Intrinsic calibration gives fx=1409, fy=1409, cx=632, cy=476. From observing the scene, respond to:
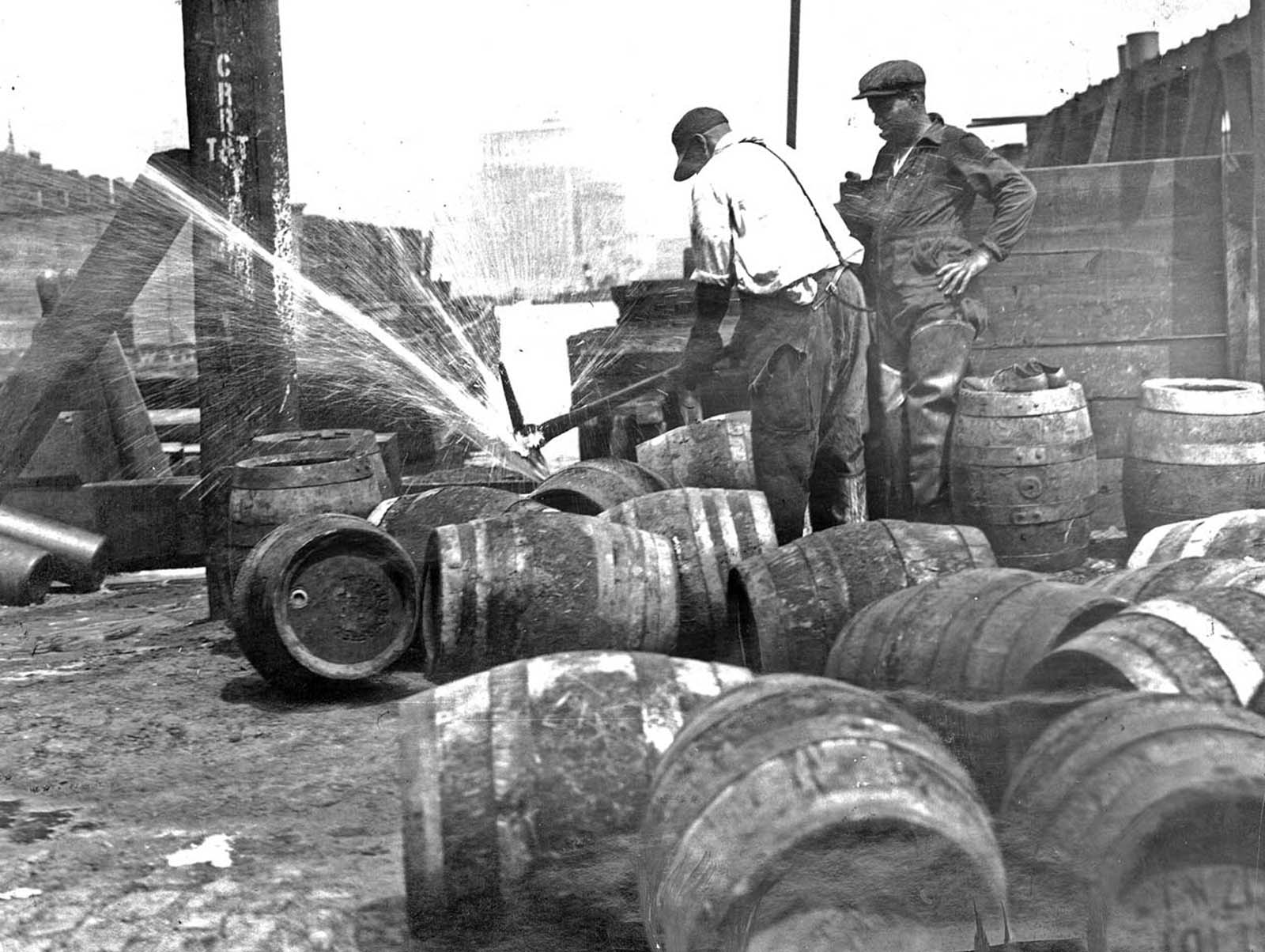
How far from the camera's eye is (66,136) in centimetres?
795

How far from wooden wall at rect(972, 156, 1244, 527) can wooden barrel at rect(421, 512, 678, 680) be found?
10.9 feet

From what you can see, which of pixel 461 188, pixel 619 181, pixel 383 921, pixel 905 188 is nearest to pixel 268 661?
pixel 383 921

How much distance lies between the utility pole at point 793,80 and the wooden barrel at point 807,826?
4782mm

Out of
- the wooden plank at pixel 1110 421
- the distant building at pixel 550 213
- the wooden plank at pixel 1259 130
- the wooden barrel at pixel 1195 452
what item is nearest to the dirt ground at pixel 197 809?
the wooden barrel at pixel 1195 452

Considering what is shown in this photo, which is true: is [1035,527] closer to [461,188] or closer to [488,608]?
[488,608]

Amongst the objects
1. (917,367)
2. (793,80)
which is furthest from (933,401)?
(793,80)

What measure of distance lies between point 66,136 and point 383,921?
244 inches

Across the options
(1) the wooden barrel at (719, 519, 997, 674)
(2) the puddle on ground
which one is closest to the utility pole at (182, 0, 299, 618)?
(2) the puddle on ground

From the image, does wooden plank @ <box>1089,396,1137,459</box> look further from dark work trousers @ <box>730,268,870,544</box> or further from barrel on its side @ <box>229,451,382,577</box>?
barrel on its side @ <box>229,451,382,577</box>

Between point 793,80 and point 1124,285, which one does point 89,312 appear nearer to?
point 793,80

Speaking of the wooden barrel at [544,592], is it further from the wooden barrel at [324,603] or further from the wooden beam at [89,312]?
the wooden beam at [89,312]

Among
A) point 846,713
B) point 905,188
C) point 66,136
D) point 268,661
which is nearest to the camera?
point 846,713

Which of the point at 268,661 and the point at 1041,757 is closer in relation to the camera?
the point at 1041,757

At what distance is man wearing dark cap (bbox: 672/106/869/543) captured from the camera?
5.81 metres
